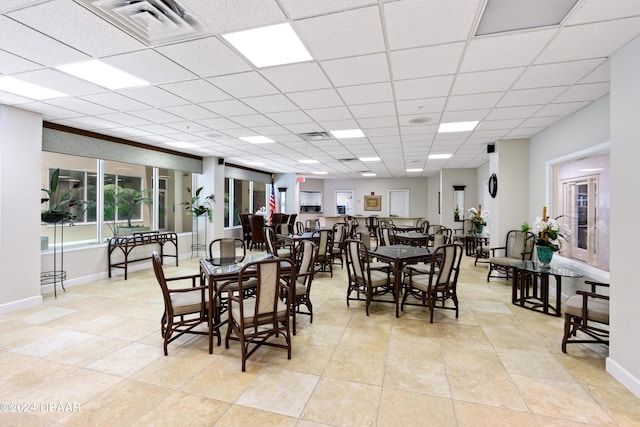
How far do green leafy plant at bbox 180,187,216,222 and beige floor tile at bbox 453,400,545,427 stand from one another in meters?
7.23

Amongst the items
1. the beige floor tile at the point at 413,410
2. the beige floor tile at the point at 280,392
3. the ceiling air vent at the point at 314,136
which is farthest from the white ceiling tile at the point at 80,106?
the beige floor tile at the point at 413,410

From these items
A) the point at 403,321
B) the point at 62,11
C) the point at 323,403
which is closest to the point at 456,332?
the point at 403,321

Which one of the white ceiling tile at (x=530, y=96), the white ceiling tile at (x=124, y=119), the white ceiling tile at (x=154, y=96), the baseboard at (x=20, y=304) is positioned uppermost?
the white ceiling tile at (x=124, y=119)

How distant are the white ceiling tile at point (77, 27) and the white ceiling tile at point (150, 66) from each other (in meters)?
0.10

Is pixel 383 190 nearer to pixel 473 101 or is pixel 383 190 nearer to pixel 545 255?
pixel 545 255

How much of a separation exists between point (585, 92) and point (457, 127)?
1705 millimetres

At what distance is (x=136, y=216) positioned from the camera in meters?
6.82

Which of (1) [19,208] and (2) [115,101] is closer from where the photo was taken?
(2) [115,101]

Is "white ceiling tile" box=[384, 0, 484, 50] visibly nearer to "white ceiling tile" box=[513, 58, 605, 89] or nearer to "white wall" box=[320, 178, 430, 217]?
"white ceiling tile" box=[513, 58, 605, 89]

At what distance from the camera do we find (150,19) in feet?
6.78

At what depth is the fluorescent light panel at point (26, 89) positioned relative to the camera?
3.16m

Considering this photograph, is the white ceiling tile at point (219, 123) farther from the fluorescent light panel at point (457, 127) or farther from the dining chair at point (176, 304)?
the fluorescent light panel at point (457, 127)

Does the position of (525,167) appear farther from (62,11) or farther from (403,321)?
(62,11)

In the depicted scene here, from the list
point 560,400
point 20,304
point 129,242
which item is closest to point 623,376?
point 560,400
